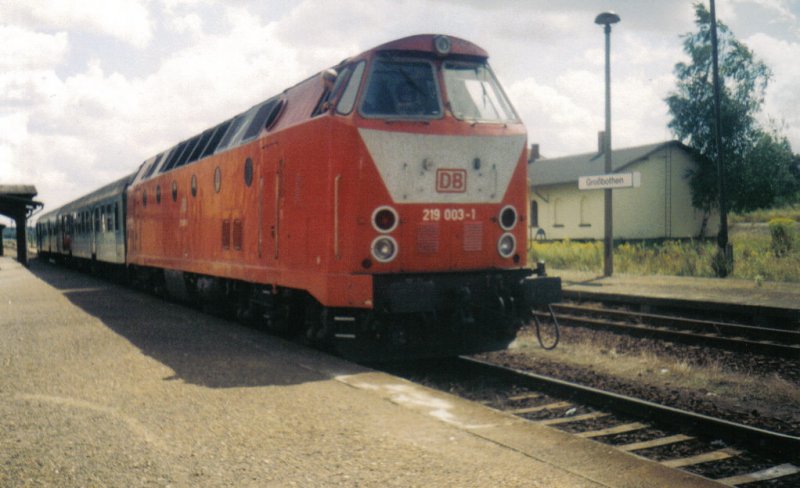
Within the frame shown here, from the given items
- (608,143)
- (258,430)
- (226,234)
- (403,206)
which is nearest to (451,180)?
(403,206)

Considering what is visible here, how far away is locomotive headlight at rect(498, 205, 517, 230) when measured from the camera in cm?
779

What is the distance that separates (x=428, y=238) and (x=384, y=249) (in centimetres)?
48

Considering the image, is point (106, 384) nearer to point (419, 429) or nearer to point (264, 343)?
point (264, 343)

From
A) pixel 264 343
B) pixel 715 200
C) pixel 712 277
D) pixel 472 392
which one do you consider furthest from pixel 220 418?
pixel 715 200

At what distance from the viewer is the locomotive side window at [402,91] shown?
24.0 feet

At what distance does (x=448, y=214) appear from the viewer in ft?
24.6

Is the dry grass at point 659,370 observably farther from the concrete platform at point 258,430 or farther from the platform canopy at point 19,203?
the platform canopy at point 19,203

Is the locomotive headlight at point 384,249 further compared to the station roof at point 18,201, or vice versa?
the station roof at point 18,201

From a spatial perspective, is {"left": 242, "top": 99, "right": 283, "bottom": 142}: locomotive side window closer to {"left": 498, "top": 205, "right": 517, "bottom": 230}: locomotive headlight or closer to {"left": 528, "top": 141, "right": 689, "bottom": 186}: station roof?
{"left": 498, "top": 205, "right": 517, "bottom": 230}: locomotive headlight

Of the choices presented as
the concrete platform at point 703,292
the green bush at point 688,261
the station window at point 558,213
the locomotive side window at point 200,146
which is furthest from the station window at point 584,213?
the locomotive side window at point 200,146

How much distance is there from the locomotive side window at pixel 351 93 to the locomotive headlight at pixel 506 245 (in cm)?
205

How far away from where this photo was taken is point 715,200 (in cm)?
3562

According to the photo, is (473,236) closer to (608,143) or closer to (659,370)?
(659,370)

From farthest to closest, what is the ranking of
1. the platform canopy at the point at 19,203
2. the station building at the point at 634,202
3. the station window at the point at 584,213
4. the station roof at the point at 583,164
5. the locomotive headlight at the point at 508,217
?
1. the station window at the point at 584,213
2. the station roof at the point at 583,164
3. the station building at the point at 634,202
4. the platform canopy at the point at 19,203
5. the locomotive headlight at the point at 508,217
